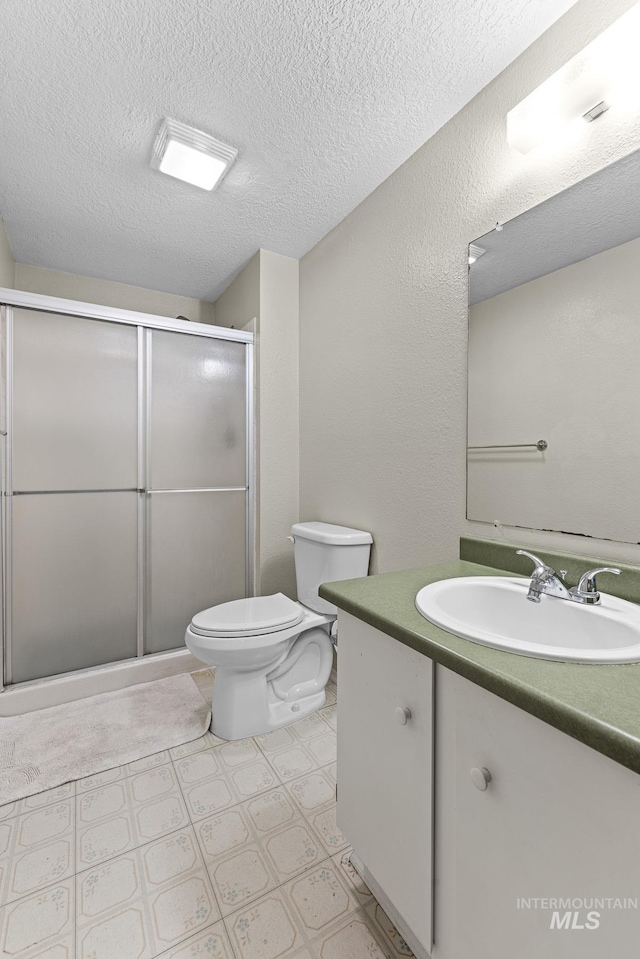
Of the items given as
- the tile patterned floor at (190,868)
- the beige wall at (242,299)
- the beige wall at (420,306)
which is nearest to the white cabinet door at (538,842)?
the tile patterned floor at (190,868)

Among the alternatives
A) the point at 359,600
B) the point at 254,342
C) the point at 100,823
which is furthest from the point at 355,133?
the point at 100,823

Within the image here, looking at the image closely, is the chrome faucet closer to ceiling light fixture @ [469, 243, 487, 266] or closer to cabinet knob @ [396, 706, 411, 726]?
cabinet knob @ [396, 706, 411, 726]

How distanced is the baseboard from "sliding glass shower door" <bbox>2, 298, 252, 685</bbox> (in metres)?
1.51

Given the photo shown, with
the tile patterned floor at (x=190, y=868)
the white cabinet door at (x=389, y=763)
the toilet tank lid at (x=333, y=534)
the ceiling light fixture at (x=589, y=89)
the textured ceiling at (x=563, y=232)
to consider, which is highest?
the ceiling light fixture at (x=589, y=89)

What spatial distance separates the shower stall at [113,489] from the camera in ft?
6.51

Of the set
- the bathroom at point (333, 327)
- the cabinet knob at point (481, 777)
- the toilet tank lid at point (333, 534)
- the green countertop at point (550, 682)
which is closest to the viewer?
the green countertop at point (550, 682)

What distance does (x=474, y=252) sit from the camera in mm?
1400

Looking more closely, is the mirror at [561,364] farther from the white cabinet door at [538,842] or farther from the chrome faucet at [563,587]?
the white cabinet door at [538,842]

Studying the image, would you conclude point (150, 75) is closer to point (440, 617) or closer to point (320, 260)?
point (320, 260)

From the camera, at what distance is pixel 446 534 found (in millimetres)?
1531

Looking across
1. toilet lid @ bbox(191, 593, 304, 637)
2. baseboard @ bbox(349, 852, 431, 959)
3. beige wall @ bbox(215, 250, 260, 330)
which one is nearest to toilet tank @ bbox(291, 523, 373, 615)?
toilet lid @ bbox(191, 593, 304, 637)

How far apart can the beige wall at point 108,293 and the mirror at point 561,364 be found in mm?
2276

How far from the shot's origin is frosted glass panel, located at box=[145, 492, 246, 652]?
7.57ft

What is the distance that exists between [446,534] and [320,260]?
5.37 ft
